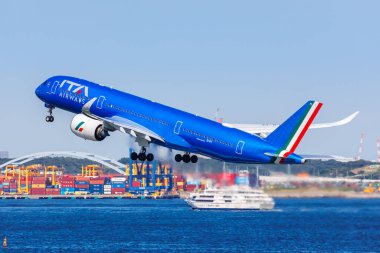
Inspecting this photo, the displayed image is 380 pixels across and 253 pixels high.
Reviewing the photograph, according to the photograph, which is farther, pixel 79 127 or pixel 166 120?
pixel 79 127

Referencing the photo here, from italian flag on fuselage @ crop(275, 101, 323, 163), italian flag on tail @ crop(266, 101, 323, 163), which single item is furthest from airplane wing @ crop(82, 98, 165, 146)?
italian flag on fuselage @ crop(275, 101, 323, 163)

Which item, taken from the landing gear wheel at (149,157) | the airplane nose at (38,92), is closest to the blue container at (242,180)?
the landing gear wheel at (149,157)

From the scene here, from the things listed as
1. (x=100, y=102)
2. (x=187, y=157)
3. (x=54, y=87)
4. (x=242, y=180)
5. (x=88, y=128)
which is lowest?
(x=242, y=180)

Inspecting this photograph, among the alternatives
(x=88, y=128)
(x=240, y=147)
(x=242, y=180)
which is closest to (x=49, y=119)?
(x=88, y=128)

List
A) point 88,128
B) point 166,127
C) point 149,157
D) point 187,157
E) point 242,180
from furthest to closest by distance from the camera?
1. point 242,180
2. point 187,157
3. point 149,157
4. point 88,128
5. point 166,127

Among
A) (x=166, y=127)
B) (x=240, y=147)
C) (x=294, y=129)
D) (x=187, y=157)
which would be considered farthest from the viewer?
(x=187, y=157)

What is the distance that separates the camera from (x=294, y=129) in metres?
82.4

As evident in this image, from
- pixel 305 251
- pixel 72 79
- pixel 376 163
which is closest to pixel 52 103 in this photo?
pixel 72 79

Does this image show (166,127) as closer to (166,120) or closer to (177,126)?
(166,120)

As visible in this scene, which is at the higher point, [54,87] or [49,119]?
[54,87]

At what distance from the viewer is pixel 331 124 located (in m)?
91.6

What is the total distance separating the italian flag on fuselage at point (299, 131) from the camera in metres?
81.5

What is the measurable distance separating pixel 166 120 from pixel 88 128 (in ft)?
25.7

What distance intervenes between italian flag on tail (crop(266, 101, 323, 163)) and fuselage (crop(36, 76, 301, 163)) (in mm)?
709
